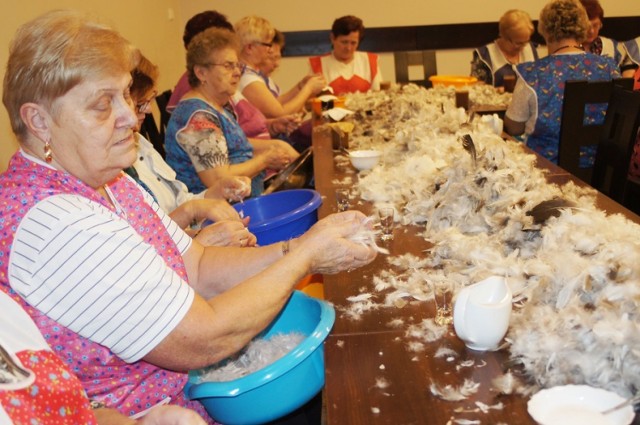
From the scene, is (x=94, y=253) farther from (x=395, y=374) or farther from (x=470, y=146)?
(x=470, y=146)

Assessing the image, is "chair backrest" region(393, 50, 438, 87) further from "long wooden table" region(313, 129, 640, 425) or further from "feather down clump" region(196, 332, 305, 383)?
"long wooden table" region(313, 129, 640, 425)

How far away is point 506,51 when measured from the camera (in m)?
6.07

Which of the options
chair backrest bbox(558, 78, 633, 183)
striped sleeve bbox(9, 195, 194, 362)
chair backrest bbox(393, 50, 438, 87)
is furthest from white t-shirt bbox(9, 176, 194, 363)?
chair backrest bbox(393, 50, 438, 87)

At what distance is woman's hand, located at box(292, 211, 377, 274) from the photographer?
1.55 metres

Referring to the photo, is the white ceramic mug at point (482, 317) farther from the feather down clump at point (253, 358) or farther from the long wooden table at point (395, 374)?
the feather down clump at point (253, 358)

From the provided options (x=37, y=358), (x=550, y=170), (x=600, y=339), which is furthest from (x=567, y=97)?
(x=37, y=358)

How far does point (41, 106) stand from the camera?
1374mm

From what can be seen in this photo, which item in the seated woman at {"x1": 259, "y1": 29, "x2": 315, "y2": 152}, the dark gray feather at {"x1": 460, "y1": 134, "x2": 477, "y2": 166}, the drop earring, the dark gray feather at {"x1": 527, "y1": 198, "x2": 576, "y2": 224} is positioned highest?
the drop earring

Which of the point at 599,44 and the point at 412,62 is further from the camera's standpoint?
the point at 412,62

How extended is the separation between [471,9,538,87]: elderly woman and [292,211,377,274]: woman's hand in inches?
185

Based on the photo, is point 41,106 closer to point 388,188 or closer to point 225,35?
point 388,188

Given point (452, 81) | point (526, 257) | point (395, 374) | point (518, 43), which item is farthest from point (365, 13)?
point (395, 374)

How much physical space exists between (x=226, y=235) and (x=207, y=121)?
116cm

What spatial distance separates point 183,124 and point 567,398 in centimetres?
251
